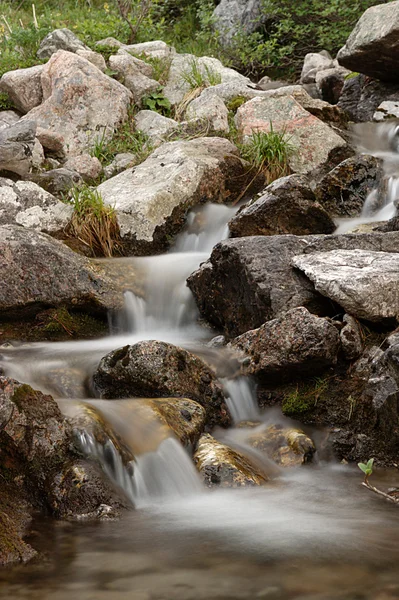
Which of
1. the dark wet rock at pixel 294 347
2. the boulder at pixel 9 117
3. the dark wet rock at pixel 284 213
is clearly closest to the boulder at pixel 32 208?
the dark wet rock at pixel 284 213

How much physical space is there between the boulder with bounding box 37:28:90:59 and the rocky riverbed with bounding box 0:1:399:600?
1667mm

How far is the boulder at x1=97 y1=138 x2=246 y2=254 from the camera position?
827 centimetres

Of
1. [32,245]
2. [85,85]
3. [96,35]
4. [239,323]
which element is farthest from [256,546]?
[96,35]

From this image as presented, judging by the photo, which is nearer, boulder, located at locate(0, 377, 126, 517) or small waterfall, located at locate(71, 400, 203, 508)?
boulder, located at locate(0, 377, 126, 517)

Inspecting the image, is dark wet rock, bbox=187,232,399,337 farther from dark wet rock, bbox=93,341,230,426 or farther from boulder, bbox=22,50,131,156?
boulder, bbox=22,50,131,156

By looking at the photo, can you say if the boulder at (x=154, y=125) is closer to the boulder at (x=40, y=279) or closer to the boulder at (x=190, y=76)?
the boulder at (x=190, y=76)

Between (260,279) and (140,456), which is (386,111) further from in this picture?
(140,456)

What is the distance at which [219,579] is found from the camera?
102 inches

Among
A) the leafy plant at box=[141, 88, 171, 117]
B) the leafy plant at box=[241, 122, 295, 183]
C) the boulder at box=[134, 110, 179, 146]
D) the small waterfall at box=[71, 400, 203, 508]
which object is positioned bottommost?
the small waterfall at box=[71, 400, 203, 508]

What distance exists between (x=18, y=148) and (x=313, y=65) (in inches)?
380

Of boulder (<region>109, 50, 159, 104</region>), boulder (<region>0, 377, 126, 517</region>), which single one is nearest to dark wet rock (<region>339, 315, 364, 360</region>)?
boulder (<region>0, 377, 126, 517</region>)

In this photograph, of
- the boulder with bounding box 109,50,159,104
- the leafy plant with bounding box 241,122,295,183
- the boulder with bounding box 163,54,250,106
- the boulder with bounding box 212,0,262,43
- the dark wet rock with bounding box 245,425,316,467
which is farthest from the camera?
the boulder with bounding box 212,0,262,43

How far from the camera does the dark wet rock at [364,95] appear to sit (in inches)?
499

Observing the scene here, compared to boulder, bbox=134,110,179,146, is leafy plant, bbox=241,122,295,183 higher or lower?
lower
